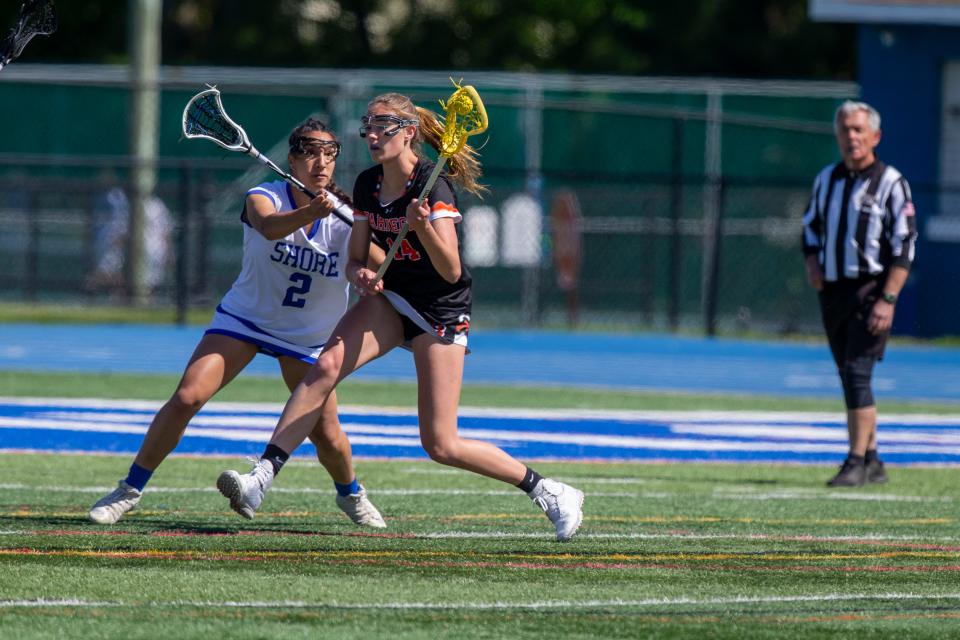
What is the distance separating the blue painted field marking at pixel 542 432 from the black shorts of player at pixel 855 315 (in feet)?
4.46

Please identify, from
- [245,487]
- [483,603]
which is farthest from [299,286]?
[483,603]

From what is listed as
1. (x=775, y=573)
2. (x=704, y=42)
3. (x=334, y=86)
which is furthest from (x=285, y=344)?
(x=704, y=42)

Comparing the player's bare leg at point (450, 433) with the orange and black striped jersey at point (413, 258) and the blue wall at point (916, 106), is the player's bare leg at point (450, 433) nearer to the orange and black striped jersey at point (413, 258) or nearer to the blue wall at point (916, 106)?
the orange and black striped jersey at point (413, 258)

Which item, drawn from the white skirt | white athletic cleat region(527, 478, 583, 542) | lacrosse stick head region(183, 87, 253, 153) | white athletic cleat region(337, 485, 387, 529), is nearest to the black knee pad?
white athletic cleat region(527, 478, 583, 542)

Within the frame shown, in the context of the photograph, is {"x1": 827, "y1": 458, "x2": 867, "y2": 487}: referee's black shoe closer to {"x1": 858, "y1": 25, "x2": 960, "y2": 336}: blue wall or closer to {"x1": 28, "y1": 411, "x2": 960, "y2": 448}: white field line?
{"x1": 28, "y1": 411, "x2": 960, "y2": 448}: white field line

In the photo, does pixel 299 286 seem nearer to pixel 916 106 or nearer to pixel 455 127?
pixel 455 127

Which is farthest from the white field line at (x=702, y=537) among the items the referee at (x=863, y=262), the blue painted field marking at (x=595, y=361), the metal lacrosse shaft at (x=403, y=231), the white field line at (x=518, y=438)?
the blue painted field marking at (x=595, y=361)

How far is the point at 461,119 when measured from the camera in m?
7.35

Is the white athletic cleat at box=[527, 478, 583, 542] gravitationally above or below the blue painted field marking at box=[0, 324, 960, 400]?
above

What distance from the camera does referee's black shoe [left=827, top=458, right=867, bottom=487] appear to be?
389 inches

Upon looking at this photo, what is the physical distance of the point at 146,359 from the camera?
699 inches

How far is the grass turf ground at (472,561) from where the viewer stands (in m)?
5.54

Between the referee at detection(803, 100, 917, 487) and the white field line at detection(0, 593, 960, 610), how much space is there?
12.7ft

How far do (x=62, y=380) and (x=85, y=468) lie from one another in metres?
5.55
